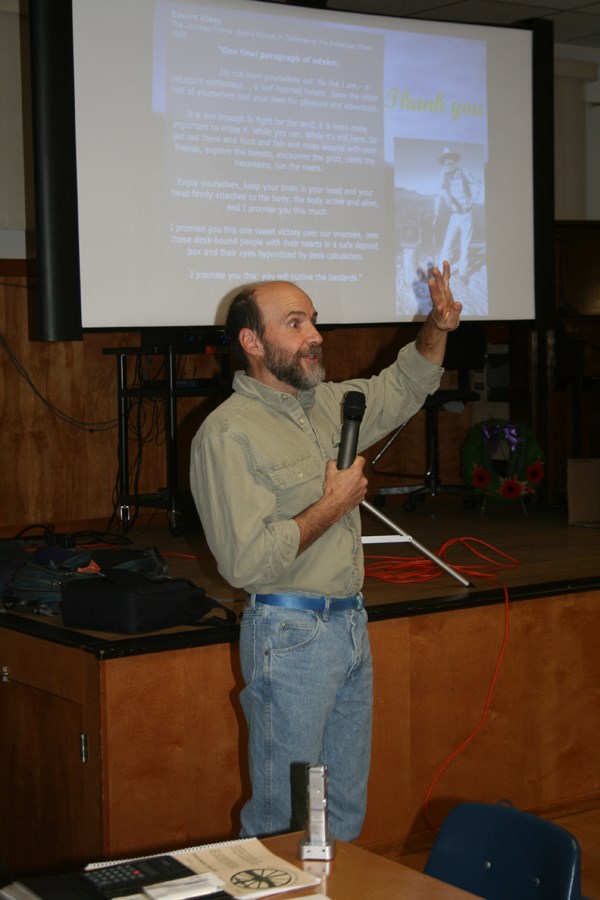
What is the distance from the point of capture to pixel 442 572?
410 centimetres

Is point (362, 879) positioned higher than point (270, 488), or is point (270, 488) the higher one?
point (270, 488)

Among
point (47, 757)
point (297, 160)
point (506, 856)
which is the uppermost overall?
point (297, 160)

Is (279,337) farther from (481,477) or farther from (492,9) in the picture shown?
(492,9)

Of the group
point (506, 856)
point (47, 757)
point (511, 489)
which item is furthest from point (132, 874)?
point (511, 489)

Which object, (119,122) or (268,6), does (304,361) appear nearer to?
(119,122)

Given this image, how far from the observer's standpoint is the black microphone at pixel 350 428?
223 cm

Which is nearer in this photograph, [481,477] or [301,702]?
[301,702]

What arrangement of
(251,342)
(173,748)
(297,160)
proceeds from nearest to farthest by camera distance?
(251,342) < (173,748) < (297,160)

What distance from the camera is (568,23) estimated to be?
721cm

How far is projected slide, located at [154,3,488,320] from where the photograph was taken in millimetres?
3828

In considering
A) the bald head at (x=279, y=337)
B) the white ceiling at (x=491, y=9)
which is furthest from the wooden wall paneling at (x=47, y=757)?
the white ceiling at (x=491, y=9)

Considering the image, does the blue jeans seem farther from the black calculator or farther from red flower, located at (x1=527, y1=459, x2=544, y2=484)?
red flower, located at (x1=527, y1=459, x2=544, y2=484)

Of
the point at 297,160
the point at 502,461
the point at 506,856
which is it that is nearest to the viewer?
the point at 506,856

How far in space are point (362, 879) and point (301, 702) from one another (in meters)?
0.85
